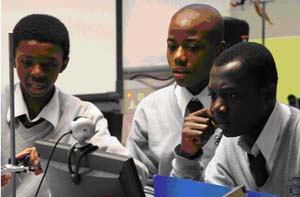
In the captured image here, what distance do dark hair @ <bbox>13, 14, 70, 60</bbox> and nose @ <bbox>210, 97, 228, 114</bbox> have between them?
0.54 metres

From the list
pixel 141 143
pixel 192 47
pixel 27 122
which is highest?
pixel 192 47

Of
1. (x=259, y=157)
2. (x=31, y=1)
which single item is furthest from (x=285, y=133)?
(x=31, y=1)

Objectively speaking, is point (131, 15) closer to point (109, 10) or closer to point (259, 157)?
point (109, 10)

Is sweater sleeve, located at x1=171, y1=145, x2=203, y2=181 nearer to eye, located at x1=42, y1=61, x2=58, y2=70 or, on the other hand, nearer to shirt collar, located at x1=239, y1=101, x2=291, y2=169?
shirt collar, located at x1=239, y1=101, x2=291, y2=169

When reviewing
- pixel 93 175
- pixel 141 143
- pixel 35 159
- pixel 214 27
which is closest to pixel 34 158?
pixel 35 159

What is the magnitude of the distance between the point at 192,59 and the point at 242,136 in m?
0.38

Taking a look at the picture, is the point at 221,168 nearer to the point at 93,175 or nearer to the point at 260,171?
the point at 260,171

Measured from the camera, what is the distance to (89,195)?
1012mm

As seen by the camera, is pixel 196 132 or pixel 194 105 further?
pixel 194 105

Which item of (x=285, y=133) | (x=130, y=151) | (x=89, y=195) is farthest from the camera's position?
(x=130, y=151)

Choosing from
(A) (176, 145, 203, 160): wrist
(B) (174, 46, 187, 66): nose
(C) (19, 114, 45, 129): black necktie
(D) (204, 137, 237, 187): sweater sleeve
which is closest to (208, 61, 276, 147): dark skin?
(D) (204, 137, 237, 187): sweater sleeve

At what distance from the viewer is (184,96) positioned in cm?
161

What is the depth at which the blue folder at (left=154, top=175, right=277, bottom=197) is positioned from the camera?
1018mm

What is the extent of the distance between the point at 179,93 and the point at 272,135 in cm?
49
